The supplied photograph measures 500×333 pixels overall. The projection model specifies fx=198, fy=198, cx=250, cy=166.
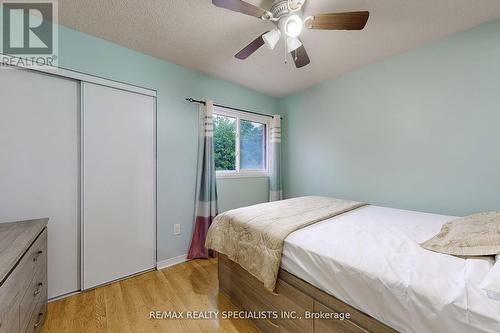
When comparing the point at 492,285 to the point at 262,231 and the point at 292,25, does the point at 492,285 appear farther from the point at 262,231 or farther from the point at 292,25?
the point at 292,25

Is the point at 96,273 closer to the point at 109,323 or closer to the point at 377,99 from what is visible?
the point at 109,323

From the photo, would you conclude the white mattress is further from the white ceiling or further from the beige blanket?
the white ceiling

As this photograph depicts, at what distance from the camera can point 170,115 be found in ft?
7.84

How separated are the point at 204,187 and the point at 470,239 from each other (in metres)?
2.31

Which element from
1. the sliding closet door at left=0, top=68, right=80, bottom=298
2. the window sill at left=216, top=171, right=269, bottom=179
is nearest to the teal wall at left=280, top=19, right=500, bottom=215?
the window sill at left=216, top=171, right=269, bottom=179

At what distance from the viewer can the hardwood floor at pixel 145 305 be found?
4.71 feet

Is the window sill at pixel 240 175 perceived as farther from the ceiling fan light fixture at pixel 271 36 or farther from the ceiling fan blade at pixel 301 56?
the ceiling fan light fixture at pixel 271 36

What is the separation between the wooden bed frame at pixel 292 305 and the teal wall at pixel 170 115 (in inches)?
40.0

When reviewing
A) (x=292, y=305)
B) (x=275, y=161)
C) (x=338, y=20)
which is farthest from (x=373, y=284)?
(x=275, y=161)

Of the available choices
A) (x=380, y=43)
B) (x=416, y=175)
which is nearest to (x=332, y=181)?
(x=416, y=175)

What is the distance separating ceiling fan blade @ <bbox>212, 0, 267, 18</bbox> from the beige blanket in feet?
4.74

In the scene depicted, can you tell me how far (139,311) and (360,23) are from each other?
270 centimetres

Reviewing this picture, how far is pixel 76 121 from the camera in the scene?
72.6 inches

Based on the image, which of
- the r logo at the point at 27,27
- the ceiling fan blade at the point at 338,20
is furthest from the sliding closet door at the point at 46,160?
the ceiling fan blade at the point at 338,20
